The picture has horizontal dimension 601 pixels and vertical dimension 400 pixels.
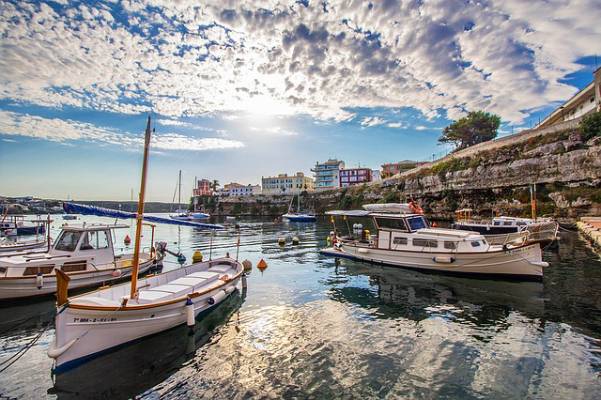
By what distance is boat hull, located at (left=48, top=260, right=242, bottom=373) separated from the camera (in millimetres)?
9047

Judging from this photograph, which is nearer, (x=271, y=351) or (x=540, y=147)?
(x=271, y=351)

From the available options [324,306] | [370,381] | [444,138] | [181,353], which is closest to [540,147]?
[444,138]

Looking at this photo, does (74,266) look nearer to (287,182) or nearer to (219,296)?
(219,296)

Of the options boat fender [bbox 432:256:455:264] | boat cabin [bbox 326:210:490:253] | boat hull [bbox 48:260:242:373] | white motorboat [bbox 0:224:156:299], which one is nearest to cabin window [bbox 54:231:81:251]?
white motorboat [bbox 0:224:156:299]

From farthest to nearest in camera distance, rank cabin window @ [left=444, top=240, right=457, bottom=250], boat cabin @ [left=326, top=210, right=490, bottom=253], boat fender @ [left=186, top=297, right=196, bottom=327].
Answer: cabin window @ [left=444, top=240, right=457, bottom=250] < boat cabin @ [left=326, top=210, right=490, bottom=253] < boat fender @ [left=186, top=297, right=196, bottom=327]

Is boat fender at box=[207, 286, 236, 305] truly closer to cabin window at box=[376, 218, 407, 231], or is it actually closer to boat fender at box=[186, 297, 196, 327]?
boat fender at box=[186, 297, 196, 327]

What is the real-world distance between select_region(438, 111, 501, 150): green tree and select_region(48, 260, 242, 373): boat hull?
95.1 metres

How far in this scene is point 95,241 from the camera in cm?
1828

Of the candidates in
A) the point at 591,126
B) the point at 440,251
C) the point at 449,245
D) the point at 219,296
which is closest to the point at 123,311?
the point at 219,296

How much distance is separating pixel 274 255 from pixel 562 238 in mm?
32788

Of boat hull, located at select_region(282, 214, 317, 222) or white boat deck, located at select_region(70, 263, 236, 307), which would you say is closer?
white boat deck, located at select_region(70, 263, 236, 307)

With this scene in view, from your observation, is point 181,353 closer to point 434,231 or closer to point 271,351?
point 271,351

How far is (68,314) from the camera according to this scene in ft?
29.8

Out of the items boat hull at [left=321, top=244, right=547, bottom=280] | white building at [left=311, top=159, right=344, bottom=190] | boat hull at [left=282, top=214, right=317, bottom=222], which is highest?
white building at [left=311, top=159, right=344, bottom=190]
